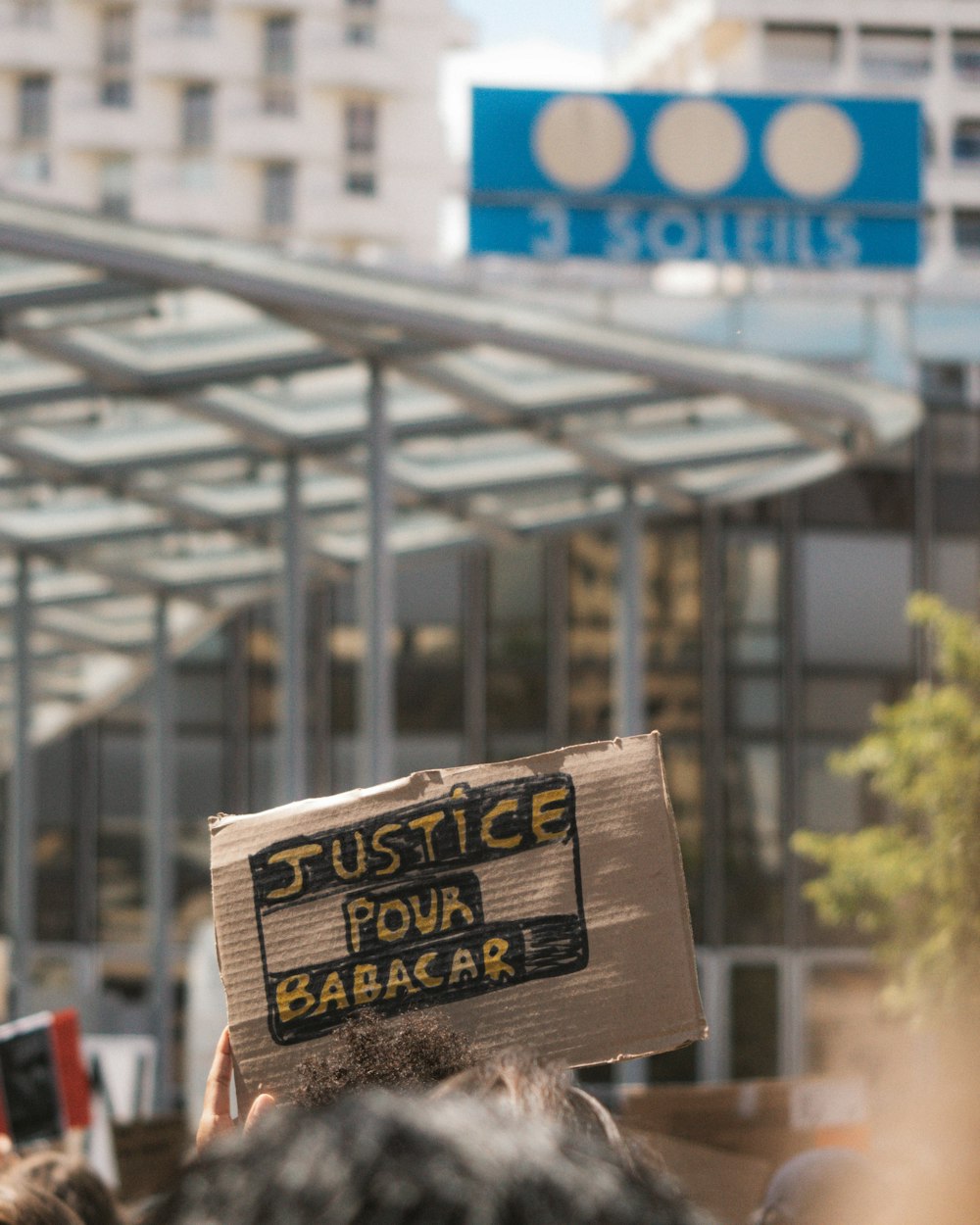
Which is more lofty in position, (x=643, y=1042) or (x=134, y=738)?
(x=643, y=1042)

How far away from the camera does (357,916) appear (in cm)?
213

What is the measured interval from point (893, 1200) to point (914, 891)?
1366 cm

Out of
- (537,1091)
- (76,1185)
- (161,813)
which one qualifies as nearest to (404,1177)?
(537,1091)

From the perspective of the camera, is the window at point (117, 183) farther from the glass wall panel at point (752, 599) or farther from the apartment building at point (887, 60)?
the glass wall panel at point (752, 599)

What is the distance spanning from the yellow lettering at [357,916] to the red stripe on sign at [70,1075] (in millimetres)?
5319

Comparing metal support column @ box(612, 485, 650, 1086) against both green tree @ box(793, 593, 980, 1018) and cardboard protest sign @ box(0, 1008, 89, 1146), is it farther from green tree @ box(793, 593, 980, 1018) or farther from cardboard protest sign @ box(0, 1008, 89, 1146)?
cardboard protest sign @ box(0, 1008, 89, 1146)

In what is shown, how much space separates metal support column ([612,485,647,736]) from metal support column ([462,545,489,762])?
11113 millimetres

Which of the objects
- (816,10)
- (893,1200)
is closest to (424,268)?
(893,1200)

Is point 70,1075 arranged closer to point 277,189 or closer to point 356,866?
point 356,866

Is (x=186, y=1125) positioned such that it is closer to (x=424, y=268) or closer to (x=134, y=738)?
(x=134, y=738)

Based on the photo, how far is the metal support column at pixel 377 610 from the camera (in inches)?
382

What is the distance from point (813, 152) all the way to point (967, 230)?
43.4 m

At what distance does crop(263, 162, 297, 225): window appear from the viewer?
64.9 m

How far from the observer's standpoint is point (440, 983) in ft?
6.95
